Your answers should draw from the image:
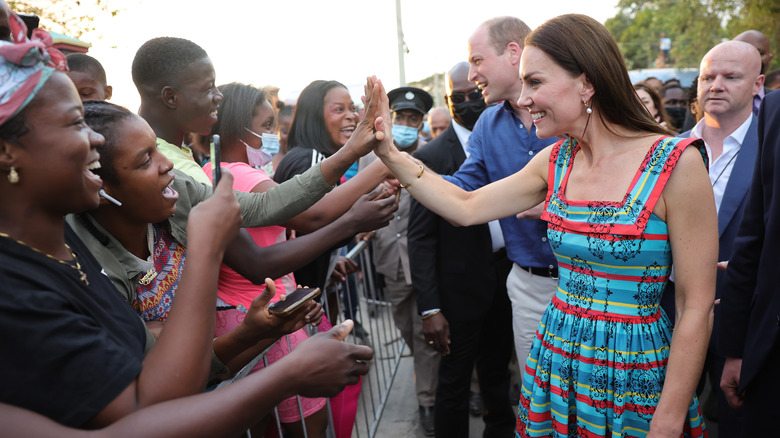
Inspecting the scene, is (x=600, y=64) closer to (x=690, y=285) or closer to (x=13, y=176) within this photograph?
(x=690, y=285)

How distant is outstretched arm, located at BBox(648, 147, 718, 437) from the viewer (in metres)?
1.95

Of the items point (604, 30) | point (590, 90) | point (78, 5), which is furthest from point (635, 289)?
point (78, 5)

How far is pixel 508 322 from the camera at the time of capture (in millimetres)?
3865

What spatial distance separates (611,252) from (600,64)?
0.75 metres

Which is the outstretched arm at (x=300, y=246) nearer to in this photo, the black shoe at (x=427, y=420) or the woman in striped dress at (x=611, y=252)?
the woman in striped dress at (x=611, y=252)

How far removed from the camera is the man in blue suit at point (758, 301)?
211 centimetres

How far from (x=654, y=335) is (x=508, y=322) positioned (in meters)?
1.79

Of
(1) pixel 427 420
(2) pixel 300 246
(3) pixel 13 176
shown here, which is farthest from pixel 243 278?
(1) pixel 427 420

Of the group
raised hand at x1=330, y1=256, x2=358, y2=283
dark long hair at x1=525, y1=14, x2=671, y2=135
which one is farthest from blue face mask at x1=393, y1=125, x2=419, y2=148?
dark long hair at x1=525, y1=14, x2=671, y2=135

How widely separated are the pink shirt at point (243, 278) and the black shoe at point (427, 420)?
2.15 metres

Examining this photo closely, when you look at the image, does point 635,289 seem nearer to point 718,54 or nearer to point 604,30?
point 604,30

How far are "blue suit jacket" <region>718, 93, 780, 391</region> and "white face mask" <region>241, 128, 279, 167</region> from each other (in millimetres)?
2272

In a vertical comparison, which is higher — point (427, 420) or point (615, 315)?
point (615, 315)

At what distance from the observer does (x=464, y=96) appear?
4.33 metres
